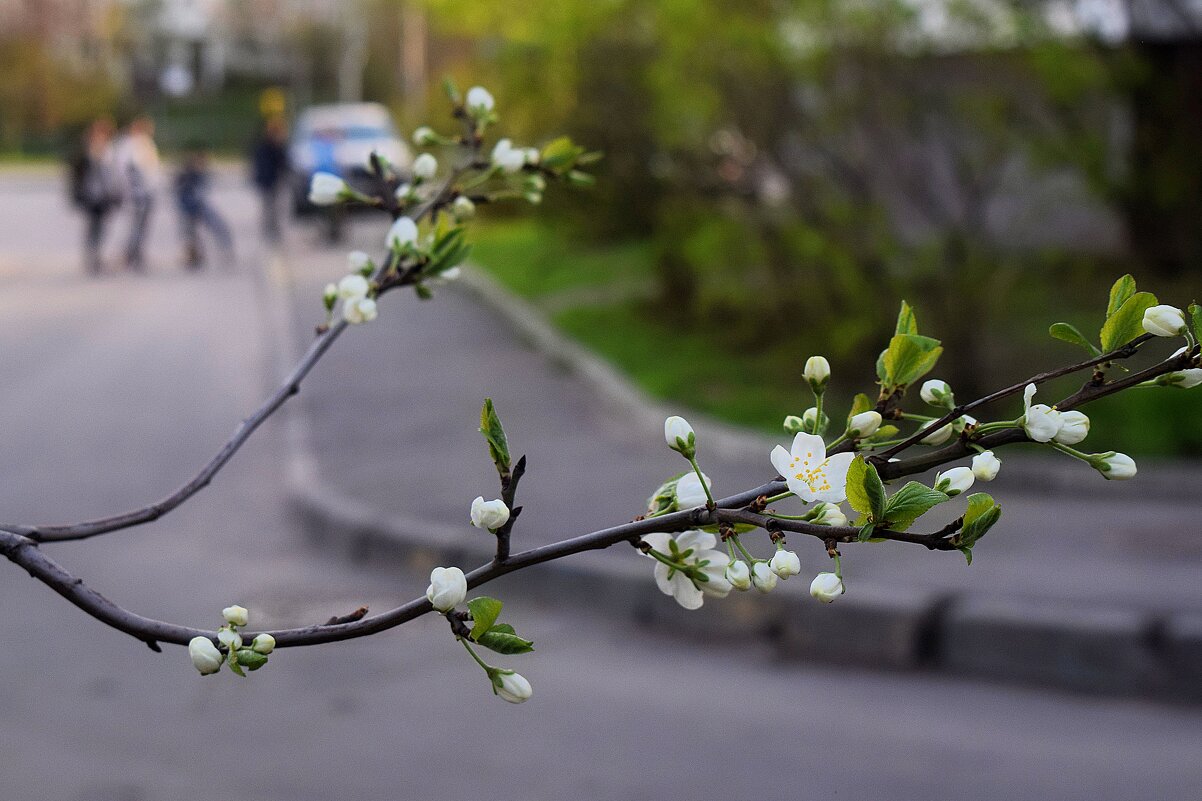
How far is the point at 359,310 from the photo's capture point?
1.79 metres

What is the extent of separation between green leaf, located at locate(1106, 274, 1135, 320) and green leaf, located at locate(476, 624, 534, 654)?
0.51 meters

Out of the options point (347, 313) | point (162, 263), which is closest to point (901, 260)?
point (347, 313)

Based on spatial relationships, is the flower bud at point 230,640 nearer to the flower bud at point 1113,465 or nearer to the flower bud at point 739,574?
the flower bud at point 739,574

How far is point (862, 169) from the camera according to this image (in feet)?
30.5


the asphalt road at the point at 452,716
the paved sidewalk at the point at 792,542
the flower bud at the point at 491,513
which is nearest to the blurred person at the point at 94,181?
the paved sidewalk at the point at 792,542

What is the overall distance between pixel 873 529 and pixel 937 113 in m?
8.58

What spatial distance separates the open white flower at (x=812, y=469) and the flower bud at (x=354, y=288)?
808mm

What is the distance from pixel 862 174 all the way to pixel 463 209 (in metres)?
7.62

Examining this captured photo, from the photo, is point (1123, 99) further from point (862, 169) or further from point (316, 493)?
point (316, 493)

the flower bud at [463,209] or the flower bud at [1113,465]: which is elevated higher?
the flower bud at [463,209]

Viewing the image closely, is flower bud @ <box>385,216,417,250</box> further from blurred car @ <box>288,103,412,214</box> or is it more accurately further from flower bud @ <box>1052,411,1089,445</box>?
blurred car @ <box>288,103,412,214</box>

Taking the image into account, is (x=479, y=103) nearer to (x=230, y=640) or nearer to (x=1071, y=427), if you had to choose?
(x=230, y=640)

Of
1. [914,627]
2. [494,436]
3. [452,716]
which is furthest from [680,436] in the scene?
[914,627]

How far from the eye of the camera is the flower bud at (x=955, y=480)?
1.13m
